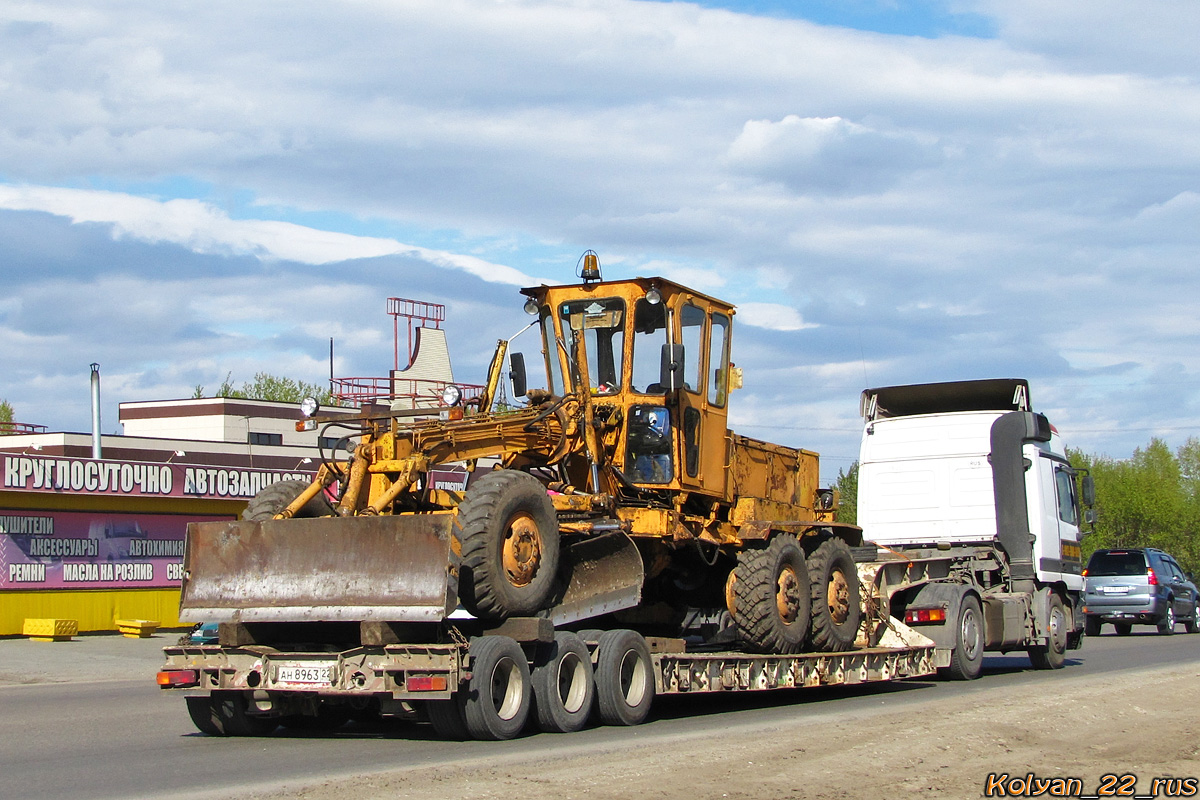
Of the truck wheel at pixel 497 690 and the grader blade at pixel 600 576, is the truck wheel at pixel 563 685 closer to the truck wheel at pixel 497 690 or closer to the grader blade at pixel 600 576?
the truck wheel at pixel 497 690

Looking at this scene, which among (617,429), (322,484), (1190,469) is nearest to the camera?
(322,484)

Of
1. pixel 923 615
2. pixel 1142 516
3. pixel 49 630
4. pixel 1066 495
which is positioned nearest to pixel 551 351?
pixel 923 615

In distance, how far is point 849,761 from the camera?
9.75 m

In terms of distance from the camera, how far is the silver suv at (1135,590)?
97.7 ft

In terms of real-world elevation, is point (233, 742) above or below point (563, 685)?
below

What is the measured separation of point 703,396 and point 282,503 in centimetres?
442

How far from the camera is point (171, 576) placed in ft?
100

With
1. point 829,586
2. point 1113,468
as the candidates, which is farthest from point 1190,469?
point 829,586

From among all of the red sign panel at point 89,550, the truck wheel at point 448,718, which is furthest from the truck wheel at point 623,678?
the red sign panel at point 89,550

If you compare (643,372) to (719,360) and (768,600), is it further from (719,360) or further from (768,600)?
(768,600)

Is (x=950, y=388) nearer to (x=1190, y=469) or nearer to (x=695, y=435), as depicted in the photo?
(x=695, y=435)

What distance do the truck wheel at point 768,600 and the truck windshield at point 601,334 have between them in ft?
7.40

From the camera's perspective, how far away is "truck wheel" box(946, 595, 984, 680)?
1753 cm

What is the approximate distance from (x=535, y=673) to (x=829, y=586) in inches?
194
